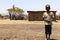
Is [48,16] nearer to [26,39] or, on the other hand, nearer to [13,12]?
[26,39]

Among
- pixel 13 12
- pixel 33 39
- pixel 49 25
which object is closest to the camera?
pixel 49 25

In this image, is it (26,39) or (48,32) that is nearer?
(48,32)

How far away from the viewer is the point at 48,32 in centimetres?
1052

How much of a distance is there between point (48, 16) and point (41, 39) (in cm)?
256

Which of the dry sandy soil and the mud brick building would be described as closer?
the dry sandy soil

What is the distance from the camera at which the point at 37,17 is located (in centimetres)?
5184

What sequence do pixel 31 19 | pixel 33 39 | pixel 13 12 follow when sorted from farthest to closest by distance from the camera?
1. pixel 13 12
2. pixel 31 19
3. pixel 33 39

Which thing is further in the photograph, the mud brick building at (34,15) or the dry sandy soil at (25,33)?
the mud brick building at (34,15)

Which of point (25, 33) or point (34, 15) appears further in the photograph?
point (34, 15)

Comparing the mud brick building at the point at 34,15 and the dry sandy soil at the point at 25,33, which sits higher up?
the dry sandy soil at the point at 25,33

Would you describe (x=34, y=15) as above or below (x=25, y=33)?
below

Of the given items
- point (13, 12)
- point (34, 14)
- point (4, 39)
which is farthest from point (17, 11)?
point (4, 39)

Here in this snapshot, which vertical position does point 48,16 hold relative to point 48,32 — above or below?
above

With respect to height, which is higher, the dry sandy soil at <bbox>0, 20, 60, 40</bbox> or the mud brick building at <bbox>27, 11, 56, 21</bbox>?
the dry sandy soil at <bbox>0, 20, 60, 40</bbox>
